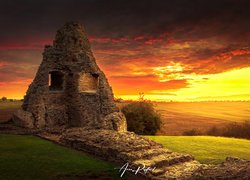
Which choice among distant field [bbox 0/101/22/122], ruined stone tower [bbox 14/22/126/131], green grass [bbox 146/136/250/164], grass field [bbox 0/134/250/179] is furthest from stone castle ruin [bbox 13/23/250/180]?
distant field [bbox 0/101/22/122]

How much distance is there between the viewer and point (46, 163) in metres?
14.4

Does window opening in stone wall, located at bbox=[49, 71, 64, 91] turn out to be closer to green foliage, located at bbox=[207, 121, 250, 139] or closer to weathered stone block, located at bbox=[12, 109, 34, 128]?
weathered stone block, located at bbox=[12, 109, 34, 128]

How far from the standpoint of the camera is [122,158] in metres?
15.5

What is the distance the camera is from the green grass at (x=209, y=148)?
18.9m

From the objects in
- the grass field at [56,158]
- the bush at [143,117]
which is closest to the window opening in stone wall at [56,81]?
Result: the grass field at [56,158]

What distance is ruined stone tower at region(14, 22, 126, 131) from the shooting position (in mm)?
24656

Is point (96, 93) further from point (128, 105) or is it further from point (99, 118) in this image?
point (128, 105)

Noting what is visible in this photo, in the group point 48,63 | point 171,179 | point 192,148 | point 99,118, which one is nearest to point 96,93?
point 99,118

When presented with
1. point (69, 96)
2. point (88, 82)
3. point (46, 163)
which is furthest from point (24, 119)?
point (46, 163)

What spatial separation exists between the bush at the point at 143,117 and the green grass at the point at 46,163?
61.6ft

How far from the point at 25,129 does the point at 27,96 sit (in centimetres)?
326

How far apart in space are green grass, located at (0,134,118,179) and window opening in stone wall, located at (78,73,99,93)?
8.17 meters

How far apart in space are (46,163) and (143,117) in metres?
23.7

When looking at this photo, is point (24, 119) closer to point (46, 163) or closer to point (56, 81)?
point (56, 81)
